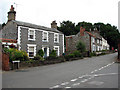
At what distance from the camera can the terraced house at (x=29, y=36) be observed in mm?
22906

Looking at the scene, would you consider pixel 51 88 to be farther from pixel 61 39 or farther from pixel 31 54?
pixel 61 39

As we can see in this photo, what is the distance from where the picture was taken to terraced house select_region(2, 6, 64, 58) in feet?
75.2

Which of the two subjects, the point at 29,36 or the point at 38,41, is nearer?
the point at 29,36

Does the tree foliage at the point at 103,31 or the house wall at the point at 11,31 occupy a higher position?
the tree foliage at the point at 103,31

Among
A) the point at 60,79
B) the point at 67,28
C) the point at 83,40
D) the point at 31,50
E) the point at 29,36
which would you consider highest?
the point at 67,28

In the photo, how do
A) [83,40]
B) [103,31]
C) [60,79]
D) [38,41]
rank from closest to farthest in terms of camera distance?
[60,79] → [38,41] → [83,40] → [103,31]

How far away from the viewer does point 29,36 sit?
24453mm

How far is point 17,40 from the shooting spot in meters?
22.6

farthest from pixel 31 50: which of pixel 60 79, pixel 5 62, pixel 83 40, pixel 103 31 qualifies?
pixel 103 31

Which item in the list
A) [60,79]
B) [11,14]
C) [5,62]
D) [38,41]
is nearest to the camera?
[60,79]

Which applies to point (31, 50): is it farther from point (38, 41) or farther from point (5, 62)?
point (5, 62)

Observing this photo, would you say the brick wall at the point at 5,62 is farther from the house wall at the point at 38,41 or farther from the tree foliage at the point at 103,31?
the tree foliage at the point at 103,31

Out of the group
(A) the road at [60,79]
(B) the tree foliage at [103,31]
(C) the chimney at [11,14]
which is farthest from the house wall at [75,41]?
(A) the road at [60,79]

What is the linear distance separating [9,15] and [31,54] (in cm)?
777
